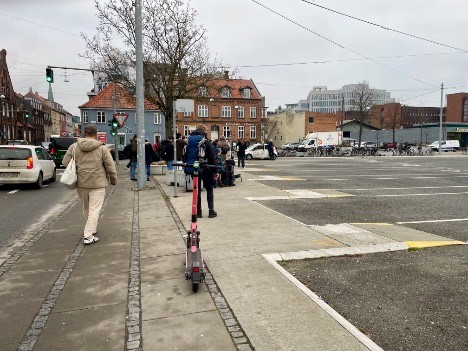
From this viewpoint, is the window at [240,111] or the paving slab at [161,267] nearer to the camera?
the paving slab at [161,267]

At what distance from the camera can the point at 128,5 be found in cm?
2102

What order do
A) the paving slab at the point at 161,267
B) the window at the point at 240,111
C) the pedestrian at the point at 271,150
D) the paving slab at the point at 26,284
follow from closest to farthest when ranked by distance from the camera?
1. the paving slab at the point at 26,284
2. the paving slab at the point at 161,267
3. the pedestrian at the point at 271,150
4. the window at the point at 240,111

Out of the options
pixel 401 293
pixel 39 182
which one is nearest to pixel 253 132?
pixel 39 182

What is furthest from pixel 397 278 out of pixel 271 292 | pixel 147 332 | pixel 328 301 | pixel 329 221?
pixel 329 221

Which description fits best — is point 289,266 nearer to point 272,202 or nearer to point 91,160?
point 91,160

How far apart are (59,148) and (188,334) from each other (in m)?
24.7

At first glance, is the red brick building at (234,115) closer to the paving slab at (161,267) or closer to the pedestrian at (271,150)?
the pedestrian at (271,150)

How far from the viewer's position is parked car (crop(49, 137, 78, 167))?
24922 mm

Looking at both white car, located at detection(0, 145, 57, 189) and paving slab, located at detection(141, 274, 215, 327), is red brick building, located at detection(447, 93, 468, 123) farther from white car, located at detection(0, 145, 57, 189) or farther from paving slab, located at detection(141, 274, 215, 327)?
paving slab, located at detection(141, 274, 215, 327)

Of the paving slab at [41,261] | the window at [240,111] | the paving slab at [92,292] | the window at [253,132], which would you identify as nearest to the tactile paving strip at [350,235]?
the paving slab at [92,292]

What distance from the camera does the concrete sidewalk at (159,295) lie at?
3.12m

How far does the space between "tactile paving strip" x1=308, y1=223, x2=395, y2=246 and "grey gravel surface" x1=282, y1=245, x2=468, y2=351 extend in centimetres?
49

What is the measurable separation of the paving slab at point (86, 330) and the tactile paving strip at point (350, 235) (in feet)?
11.6

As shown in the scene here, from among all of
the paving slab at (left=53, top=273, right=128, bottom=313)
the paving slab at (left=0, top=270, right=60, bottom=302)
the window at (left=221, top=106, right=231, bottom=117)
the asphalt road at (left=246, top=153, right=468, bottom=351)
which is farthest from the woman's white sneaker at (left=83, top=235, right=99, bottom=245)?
the window at (left=221, top=106, right=231, bottom=117)
